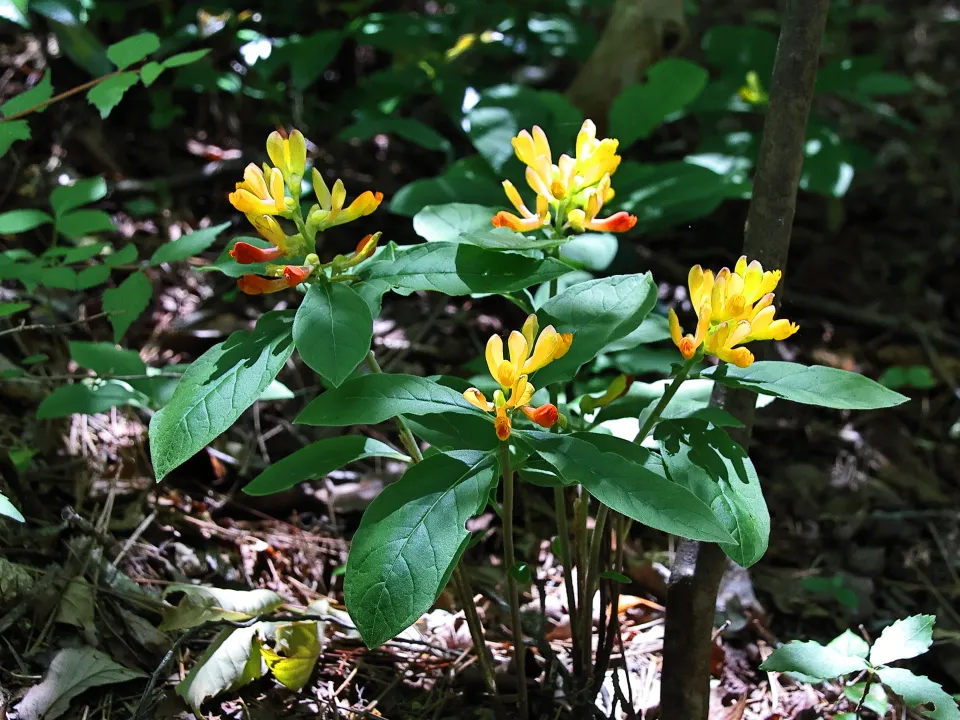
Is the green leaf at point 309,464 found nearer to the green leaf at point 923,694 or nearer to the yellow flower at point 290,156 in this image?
the yellow flower at point 290,156

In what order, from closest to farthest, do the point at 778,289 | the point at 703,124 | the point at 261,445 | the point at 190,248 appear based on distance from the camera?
the point at 778,289, the point at 190,248, the point at 261,445, the point at 703,124

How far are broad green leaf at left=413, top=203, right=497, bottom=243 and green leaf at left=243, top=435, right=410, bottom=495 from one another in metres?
0.49

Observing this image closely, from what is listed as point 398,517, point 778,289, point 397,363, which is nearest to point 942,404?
point 778,289

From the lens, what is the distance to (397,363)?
2.69 meters

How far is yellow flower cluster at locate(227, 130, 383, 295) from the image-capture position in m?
1.30

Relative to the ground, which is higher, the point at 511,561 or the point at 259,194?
the point at 259,194

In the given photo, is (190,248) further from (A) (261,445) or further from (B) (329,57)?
(B) (329,57)

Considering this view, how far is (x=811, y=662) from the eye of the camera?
1511 mm

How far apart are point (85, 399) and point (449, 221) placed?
0.91m

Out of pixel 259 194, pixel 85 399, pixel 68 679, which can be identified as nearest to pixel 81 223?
pixel 85 399

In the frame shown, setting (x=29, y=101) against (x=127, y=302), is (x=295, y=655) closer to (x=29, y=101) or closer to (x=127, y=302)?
(x=127, y=302)

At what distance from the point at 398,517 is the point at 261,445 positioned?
1.29 metres

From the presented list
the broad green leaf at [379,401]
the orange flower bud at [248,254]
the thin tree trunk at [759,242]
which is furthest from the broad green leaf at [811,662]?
the orange flower bud at [248,254]

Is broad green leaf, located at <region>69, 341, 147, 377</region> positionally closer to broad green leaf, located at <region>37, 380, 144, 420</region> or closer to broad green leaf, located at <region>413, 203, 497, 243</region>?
broad green leaf, located at <region>37, 380, 144, 420</region>
